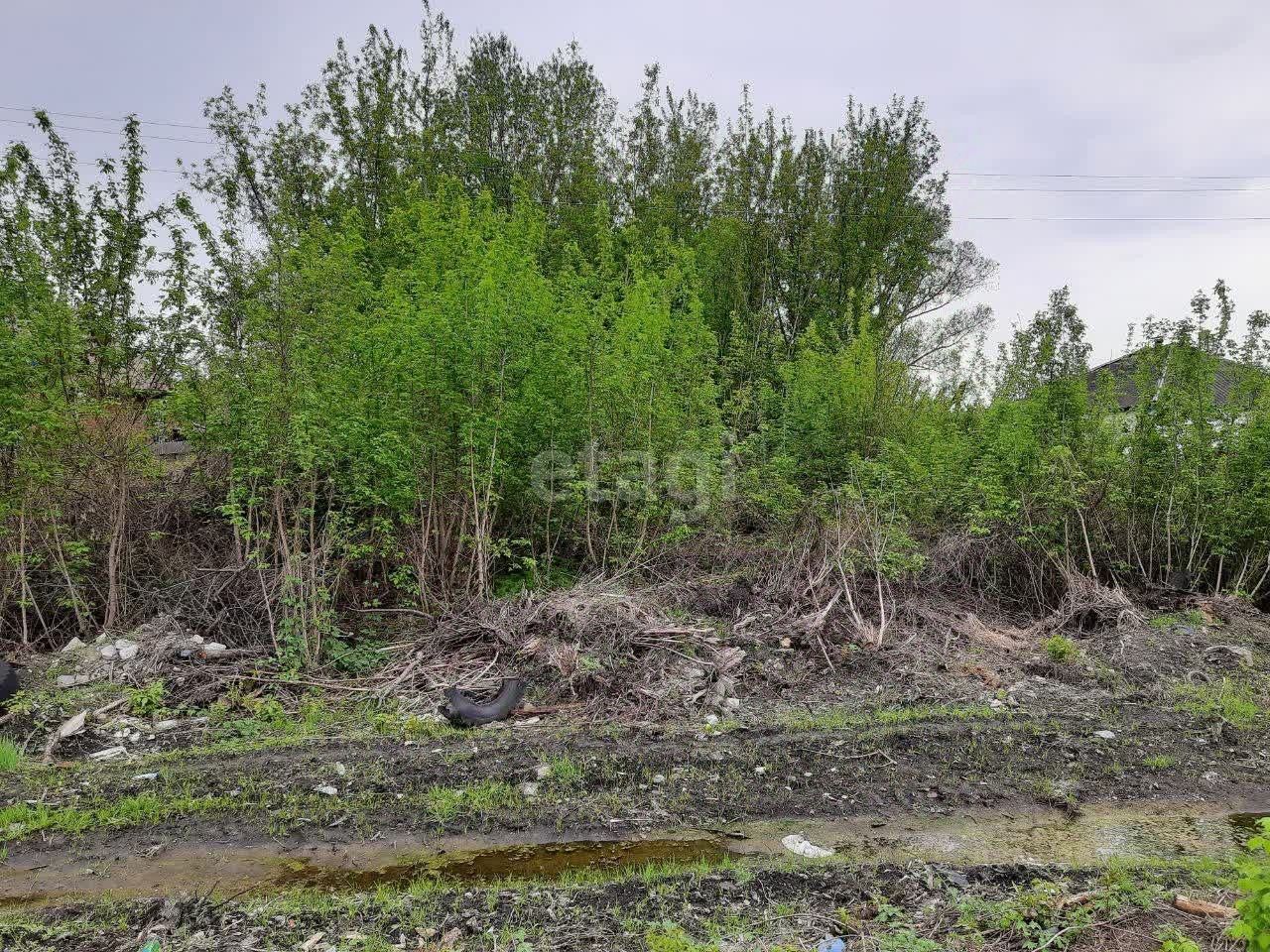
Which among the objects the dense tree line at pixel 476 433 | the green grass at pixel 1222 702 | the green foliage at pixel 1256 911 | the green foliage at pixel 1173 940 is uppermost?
the dense tree line at pixel 476 433

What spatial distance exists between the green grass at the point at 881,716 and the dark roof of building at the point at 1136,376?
223 inches

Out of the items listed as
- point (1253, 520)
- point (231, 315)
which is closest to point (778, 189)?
point (1253, 520)

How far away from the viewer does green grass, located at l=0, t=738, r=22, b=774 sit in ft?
15.0

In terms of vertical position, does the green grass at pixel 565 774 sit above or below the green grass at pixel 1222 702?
below

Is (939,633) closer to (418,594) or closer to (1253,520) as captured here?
(1253,520)

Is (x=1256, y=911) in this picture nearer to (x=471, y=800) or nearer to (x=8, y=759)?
(x=471, y=800)

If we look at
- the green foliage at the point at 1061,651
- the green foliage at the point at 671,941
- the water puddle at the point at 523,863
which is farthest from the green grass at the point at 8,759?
the green foliage at the point at 1061,651

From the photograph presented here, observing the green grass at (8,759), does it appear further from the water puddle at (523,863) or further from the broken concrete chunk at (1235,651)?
the broken concrete chunk at (1235,651)

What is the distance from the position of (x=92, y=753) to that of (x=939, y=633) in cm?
710

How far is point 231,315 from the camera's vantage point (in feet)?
22.1

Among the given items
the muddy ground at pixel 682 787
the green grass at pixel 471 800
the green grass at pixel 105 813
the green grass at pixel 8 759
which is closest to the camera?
the muddy ground at pixel 682 787

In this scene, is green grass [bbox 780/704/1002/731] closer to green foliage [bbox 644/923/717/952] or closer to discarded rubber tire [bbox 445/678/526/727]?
discarded rubber tire [bbox 445/678/526/727]

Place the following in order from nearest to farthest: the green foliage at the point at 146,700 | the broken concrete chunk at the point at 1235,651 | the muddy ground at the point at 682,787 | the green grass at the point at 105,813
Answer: the muddy ground at the point at 682,787 < the green grass at the point at 105,813 < the green foliage at the point at 146,700 < the broken concrete chunk at the point at 1235,651

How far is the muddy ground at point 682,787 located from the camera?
2.98 m
